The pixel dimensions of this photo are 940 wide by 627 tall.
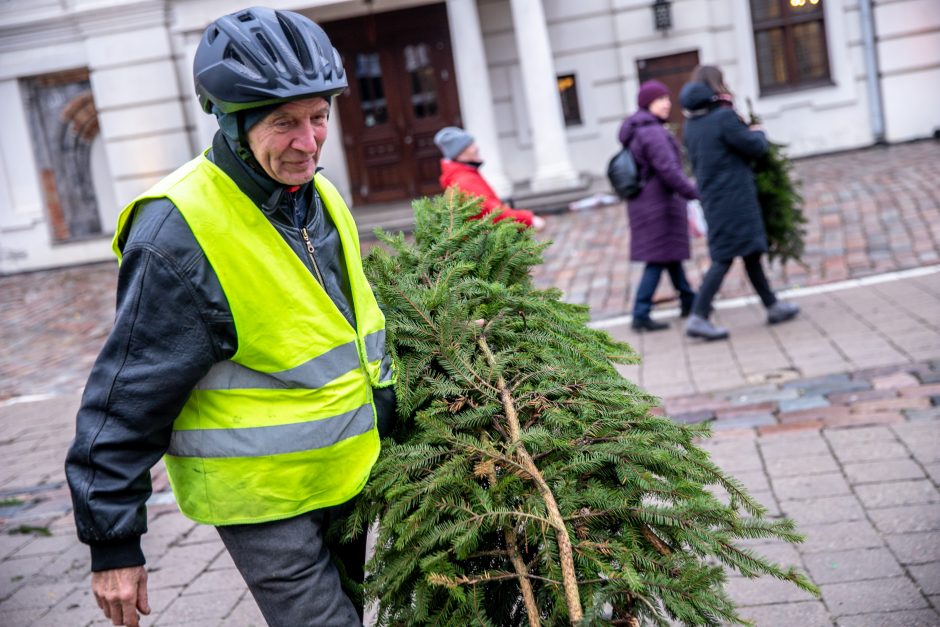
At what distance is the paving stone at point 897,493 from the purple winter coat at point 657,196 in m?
3.70

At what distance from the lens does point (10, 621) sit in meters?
4.56

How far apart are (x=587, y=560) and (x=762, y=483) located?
2.92m

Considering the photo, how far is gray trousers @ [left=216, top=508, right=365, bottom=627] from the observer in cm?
236

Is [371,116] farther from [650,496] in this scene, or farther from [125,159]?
[650,496]

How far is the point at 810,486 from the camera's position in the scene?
188 inches

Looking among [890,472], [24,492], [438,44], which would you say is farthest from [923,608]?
[438,44]

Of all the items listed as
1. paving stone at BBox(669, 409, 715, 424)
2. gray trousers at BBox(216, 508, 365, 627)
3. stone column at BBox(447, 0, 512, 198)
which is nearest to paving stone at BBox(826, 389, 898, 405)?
paving stone at BBox(669, 409, 715, 424)

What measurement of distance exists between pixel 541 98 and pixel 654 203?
7950mm

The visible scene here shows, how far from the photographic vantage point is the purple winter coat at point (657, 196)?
8070mm

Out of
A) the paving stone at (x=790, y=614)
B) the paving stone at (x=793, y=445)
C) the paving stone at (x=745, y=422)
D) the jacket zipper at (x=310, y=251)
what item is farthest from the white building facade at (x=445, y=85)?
the jacket zipper at (x=310, y=251)

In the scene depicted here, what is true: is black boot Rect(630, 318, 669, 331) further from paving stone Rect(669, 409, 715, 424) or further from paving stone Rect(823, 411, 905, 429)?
paving stone Rect(823, 411, 905, 429)

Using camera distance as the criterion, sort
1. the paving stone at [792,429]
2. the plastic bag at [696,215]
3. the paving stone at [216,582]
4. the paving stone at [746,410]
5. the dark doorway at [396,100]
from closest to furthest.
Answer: the paving stone at [216,582] < the paving stone at [792,429] < the paving stone at [746,410] < the plastic bag at [696,215] < the dark doorway at [396,100]

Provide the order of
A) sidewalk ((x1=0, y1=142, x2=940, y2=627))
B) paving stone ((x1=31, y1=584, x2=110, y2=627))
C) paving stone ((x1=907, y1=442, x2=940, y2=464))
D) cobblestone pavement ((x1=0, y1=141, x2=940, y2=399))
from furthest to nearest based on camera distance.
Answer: cobblestone pavement ((x1=0, y1=141, x2=940, y2=399))
paving stone ((x1=907, y1=442, x2=940, y2=464))
paving stone ((x1=31, y1=584, x2=110, y2=627))
sidewalk ((x1=0, y1=142, x2=940, y2=627))

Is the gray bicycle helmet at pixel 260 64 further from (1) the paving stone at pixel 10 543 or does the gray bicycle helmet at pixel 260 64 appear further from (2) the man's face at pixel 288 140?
(1) the paving stone at pixel 10 543
